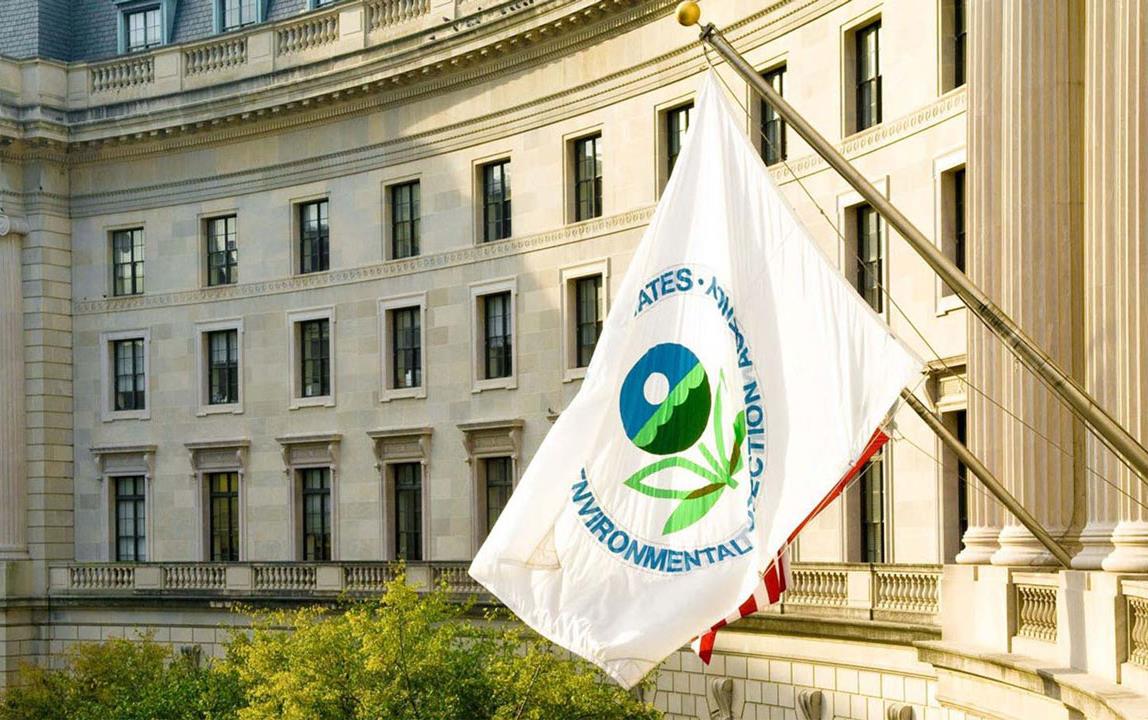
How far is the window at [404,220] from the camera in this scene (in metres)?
58.9

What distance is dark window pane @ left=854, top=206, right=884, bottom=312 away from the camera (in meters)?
41.9

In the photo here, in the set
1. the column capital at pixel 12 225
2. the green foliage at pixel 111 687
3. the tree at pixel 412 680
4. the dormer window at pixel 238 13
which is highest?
the dormer window at pixel 238 13

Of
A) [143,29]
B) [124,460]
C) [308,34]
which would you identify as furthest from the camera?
[143,29]

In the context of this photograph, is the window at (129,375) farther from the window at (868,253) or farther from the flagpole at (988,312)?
the flagpole at (988,312)

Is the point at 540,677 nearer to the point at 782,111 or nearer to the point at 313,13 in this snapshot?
the point at 782,111

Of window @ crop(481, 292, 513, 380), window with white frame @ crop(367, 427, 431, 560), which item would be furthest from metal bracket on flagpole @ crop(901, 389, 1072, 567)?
window with white frame @ crop(367, 427, 431, 560)

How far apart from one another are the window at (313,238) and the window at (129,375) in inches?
273

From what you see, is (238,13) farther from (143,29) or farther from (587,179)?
(587,179)

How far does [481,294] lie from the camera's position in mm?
56281

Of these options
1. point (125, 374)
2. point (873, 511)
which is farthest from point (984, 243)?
point (125, 374)

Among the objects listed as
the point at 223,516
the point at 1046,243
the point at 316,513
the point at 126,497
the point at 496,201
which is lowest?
the point at 223,516

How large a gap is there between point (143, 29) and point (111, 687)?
23.0 metres

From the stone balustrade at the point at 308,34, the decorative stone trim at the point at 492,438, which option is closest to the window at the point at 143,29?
the stone balustrade at the point at 308,34

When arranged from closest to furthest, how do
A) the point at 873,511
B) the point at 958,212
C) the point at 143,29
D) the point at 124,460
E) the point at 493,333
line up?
the point at 958,212 → the point at 873,511 → the point at 493,333 → the point at 124,460 → the point at 143,29
